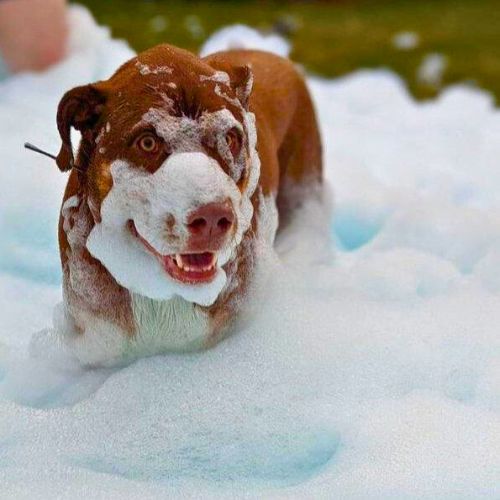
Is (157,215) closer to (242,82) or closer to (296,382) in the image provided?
(242,82)

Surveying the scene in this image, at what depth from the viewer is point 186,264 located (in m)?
1.14

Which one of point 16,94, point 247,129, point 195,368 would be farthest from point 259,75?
point 16,94

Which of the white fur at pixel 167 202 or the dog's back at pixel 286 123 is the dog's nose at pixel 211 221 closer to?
the white fur at pixel 167 202

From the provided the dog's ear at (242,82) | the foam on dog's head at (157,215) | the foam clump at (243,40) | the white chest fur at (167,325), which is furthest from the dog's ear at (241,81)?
the foam clump at (243,40)

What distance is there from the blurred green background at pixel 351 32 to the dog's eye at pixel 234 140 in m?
1.37

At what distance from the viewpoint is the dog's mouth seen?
114cm

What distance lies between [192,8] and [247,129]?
88.3 inches

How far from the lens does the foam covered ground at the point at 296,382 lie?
45.9 inches

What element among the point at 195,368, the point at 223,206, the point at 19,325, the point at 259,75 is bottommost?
the point at 19,325

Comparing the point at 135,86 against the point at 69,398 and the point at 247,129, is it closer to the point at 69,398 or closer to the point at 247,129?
the point at 247,129

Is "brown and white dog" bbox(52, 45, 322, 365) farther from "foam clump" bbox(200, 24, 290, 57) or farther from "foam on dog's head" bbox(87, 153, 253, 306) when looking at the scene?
"foam clump" bbox(200, 24, 290, 57)

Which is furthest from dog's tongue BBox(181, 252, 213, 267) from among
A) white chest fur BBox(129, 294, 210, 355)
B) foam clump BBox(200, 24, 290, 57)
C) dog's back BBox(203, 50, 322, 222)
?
foam clump BBox(200, 24, 290, 57)

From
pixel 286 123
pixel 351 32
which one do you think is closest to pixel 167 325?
pixel 286 123

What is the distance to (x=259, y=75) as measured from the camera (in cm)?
157
